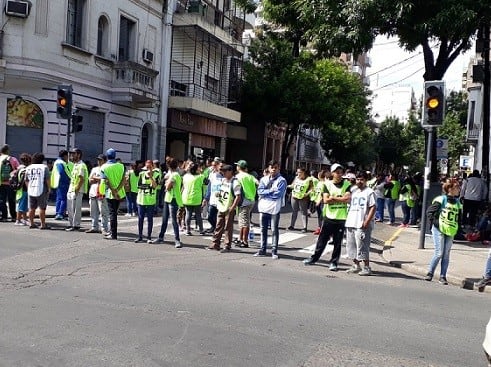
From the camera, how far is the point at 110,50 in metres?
22.8

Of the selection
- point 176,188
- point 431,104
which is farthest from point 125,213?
point 431,104

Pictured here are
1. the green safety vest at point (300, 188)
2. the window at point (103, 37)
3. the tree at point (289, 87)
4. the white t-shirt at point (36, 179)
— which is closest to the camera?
the white t-shirt at point (36, 179)

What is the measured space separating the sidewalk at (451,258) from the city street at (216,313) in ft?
1.62

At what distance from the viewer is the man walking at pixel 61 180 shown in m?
14.1

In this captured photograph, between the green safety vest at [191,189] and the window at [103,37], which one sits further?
the window at [103,37]

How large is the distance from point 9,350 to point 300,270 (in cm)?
547

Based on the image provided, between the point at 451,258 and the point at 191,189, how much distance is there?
574cm

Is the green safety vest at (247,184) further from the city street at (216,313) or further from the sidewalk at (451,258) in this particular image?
the sidewalk at (451,258)

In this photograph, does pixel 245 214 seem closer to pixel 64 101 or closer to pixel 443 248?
pixel 443 248

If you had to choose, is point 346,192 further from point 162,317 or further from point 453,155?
point 453,155

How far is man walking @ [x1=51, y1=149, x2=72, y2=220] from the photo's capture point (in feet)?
46.4

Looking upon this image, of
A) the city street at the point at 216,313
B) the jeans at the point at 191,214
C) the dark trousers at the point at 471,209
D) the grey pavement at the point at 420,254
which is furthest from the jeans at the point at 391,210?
the city street at the point at 216,313

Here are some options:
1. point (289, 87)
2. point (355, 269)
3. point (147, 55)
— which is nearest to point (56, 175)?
point (355, 269)

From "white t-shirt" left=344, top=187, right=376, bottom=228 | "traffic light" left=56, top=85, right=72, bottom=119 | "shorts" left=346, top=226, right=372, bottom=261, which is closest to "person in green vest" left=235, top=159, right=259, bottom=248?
"white t-shirt" left=344, top=187, right=376, bottom=228
